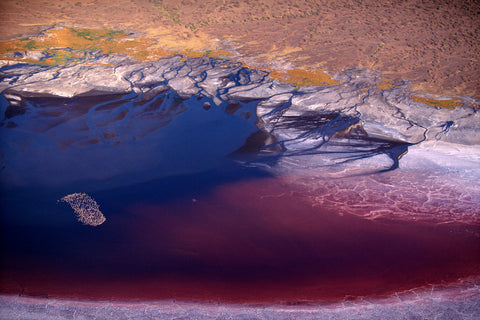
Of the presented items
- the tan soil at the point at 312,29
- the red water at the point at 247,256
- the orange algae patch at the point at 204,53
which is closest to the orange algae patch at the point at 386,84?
the tan soil at the point at 312,29

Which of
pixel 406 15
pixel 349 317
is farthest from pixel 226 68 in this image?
pixel 349 317

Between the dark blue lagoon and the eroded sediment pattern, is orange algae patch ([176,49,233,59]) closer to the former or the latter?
the dark blue lagoon

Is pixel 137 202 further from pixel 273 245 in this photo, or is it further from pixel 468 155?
pixel 468 155

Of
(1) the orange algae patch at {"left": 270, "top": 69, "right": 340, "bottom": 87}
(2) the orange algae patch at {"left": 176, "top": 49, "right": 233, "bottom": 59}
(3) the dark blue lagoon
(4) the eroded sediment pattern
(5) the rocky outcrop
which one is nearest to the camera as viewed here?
(4) the eroded sediment pattern

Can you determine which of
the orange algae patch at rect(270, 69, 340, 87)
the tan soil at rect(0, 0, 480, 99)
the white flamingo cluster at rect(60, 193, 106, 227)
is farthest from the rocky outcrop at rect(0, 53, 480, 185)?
the white flamingo cluster at rect(60, 193, 106, 227)

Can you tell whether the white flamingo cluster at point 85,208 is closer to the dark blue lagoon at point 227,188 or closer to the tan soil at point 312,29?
the dark blue lagoon at point 227,188

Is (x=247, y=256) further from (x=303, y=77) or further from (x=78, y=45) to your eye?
(x=78, y=45)
